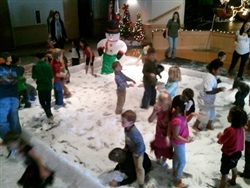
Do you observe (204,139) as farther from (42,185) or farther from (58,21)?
(58,21)

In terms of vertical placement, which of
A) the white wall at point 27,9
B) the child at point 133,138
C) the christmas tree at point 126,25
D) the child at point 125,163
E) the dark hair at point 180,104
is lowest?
the child at point 125,163

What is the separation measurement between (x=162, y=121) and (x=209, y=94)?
1.32m

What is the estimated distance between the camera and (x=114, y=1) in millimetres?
11320

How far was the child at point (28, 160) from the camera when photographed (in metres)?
2.80

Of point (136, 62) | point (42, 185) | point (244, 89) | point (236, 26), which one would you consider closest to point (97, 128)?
point (42, 185)

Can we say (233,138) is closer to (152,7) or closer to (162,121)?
(162,121)

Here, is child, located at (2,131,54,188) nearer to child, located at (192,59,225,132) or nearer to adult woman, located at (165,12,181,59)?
child, located at (192,59,225,132)

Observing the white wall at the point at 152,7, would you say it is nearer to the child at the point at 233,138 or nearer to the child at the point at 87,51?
the child at the point at 87,51

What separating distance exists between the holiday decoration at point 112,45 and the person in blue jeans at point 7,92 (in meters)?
3.26

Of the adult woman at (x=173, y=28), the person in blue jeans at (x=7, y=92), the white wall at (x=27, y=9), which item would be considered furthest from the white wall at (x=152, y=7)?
the person in blue jeans at (x=7, y=92)

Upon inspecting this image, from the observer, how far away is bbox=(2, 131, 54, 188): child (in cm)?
280

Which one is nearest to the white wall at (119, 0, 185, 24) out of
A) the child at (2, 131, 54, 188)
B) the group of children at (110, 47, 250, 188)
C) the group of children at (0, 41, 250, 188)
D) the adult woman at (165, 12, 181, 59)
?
the adult woman at (165, 12, 181, 59)

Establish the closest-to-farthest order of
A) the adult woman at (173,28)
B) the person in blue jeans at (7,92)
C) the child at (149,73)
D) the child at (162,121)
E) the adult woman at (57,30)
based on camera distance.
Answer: the child at (162,121) → the person in blue jeans at (7,92) → the child at (149,73) → the adult woman at (57,30) → the adult woman at (173,28)

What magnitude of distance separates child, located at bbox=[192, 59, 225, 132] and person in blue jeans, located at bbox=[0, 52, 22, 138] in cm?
287
